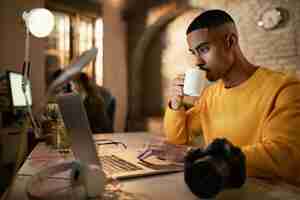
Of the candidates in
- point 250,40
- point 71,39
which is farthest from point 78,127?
point 71,39

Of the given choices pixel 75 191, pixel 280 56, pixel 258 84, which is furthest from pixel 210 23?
pixel 280 56

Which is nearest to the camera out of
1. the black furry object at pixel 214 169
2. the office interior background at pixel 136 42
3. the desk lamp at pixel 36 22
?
the black furry object at pixel 214 169

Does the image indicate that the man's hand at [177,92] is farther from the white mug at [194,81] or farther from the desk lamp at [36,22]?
the desk lamp at [36,22]

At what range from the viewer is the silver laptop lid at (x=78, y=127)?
67 centimetres

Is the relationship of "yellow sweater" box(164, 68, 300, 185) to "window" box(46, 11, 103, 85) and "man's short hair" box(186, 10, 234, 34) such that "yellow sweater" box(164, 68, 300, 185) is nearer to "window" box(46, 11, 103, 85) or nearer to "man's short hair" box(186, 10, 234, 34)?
"man's short hair" box(186, 10, 234, 34)

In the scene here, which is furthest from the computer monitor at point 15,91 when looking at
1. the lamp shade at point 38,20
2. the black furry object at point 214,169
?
the black furry object at point 214,169

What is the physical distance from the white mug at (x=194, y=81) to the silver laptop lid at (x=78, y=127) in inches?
20.9

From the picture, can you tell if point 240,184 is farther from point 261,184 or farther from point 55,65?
point 55,65

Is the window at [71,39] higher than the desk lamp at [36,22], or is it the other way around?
the window at [71,39]

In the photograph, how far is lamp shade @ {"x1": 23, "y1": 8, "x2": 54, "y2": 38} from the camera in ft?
4.83

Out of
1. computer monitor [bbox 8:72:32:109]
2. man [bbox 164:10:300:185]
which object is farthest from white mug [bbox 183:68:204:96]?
computer monitor [bbox 8:72:32:109]

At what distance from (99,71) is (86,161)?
4.55 meters

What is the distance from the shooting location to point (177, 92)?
1285 mm

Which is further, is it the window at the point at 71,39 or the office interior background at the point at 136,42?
the window at the point at 71,39
